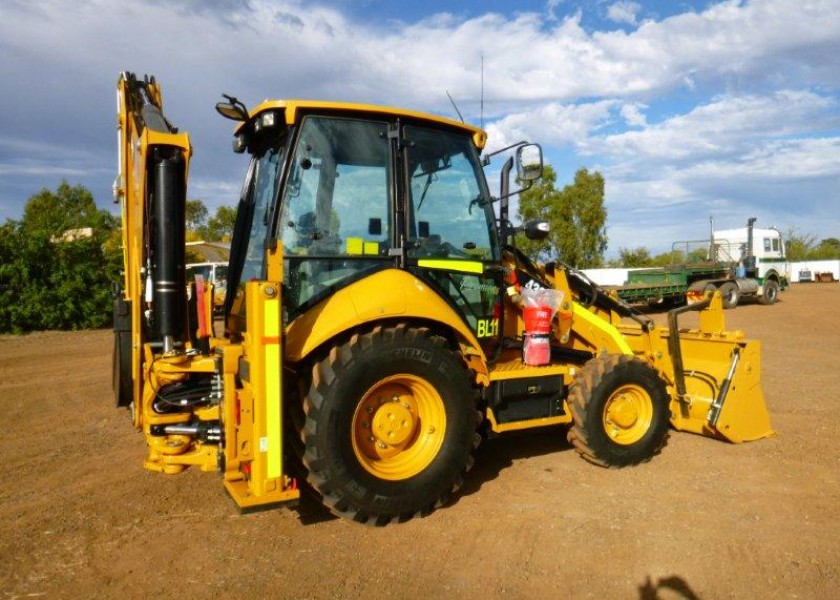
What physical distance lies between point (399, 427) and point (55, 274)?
47.1 ft

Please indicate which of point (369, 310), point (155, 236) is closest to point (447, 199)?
point (369, 310)

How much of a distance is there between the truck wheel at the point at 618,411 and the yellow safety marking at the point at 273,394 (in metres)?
2.29

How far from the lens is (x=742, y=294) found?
22094mm

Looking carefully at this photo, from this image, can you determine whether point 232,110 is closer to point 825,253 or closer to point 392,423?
point 392,423

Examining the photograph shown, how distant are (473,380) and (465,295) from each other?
599 millimetres

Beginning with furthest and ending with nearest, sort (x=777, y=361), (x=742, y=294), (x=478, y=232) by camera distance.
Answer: (x=742, y=294)
(x=777, y=361)
(x=478, y=232)

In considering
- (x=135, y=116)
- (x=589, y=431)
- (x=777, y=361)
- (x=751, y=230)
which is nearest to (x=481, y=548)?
(x=589, y=431)

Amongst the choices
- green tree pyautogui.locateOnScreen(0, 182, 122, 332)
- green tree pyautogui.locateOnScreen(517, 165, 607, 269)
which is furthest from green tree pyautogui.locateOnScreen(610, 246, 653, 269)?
green tree pyautogui.locateOnScreen(0, 182, 122, 332)

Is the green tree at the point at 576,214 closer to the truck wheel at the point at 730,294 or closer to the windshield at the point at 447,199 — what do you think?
the truck wheel at the point at 730,294

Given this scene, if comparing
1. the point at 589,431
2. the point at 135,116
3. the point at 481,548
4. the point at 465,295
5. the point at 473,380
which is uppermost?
the point at 135,116

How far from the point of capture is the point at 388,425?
3.89 meters

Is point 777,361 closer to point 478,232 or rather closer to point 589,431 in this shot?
point 589,431

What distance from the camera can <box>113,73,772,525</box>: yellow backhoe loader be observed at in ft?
11.8

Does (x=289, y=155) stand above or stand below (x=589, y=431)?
above
